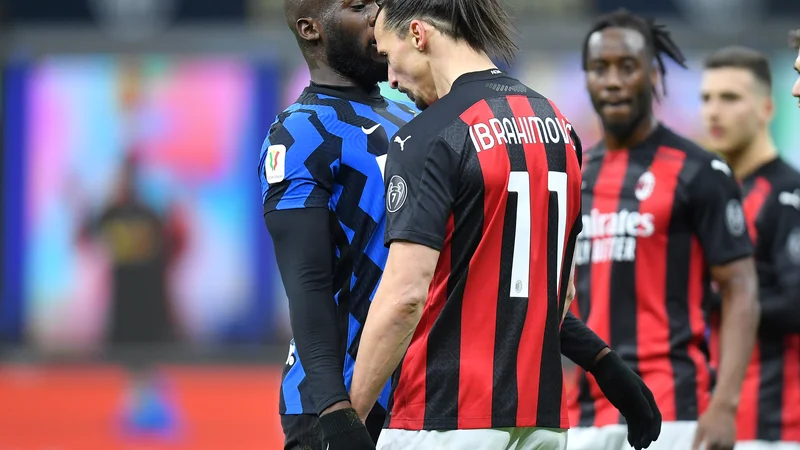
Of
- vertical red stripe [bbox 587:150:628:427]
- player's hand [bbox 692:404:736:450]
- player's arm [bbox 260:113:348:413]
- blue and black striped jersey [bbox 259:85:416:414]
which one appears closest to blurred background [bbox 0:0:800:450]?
vertical red stripe [bbox 587:150:628:427]

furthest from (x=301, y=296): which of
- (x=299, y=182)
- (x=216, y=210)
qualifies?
(x=216, y=210)

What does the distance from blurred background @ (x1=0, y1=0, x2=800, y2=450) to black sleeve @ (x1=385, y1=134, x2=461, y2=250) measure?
10.7 metres

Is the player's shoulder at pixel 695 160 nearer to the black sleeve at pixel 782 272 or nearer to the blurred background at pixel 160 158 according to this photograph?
the black sleeve at pixel 782 272

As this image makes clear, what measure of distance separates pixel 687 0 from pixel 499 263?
37.0 ft

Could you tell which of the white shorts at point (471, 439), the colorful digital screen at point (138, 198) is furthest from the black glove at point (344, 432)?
the colorful digital screen at point (138, 198)

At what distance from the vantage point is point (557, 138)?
3053 mm

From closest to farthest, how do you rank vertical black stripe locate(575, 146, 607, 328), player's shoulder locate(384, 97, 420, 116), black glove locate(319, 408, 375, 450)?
1. black glove locate(319, 408, 375, 450)
2. player's shoulder locate(384, 97, 420, 116)
3. vertical black stripe locate(575, 146, 607, 328)

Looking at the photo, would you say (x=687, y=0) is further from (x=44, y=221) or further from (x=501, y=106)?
(x=501, y=106)

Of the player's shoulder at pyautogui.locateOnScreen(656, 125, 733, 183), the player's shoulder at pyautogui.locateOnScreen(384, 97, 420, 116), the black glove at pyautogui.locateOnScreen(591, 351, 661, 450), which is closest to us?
the black glove at pyautogui.locateOnScreen(591, 351, 661, 450)

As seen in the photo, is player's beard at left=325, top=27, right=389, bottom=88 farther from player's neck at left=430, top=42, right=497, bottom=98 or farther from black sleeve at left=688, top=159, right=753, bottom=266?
black sleeve at left=688, top=159, right=753, bottom=266

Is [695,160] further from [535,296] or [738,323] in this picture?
[535,296]

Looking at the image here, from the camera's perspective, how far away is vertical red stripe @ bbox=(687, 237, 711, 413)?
4.45 metres

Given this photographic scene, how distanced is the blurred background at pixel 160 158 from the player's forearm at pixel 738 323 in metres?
9.09

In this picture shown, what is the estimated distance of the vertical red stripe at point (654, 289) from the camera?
4.43 meters
